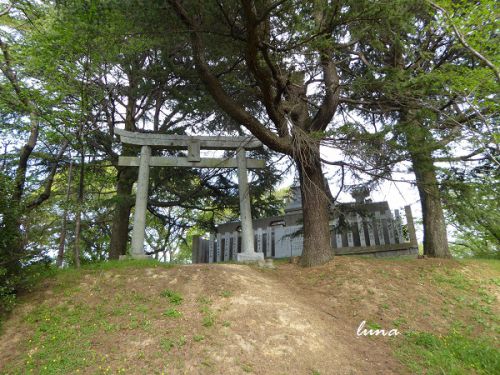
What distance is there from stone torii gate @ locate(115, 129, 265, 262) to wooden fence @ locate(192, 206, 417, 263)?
4.96 ft

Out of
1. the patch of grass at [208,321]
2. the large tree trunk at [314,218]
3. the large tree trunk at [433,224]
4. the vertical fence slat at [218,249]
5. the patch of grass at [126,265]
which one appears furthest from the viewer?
the vertical fence slat at [218,249]

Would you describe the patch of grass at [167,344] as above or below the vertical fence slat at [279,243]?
below

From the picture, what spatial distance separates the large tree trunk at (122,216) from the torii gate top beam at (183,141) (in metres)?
1.54

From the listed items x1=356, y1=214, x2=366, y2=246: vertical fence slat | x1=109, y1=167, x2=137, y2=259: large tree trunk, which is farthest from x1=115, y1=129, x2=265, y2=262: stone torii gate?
x1=356, y1=214, x2=366, y2=246: vertical fence slat

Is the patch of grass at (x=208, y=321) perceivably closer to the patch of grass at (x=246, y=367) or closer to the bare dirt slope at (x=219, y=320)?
the bare dirt slope at (x=219, y=320)

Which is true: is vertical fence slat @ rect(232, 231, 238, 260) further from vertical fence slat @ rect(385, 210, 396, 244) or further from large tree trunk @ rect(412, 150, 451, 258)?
large tree trunk @ rect(412, 150, 451, 258)

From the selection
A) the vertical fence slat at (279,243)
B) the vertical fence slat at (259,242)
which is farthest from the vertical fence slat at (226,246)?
the vertical fence slat at (279,243)

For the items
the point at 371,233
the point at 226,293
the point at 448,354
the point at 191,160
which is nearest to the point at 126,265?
the point at 226,293

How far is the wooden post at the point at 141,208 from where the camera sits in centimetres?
689

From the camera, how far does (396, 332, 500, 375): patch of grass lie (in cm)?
347

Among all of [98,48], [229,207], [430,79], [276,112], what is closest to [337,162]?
[276,112]

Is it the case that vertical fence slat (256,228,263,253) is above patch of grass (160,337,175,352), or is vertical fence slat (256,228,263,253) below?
above

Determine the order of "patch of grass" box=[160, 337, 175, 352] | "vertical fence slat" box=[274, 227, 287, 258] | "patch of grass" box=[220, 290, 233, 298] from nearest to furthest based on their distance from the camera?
"patch of grass" box=[160, 337, 175, 352] → "patch of grass" box=[220, 290, 233, 298] → "vertical fence slat" box=[274, 227, 287, 258]

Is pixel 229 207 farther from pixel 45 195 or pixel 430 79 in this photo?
pixel 430 79
